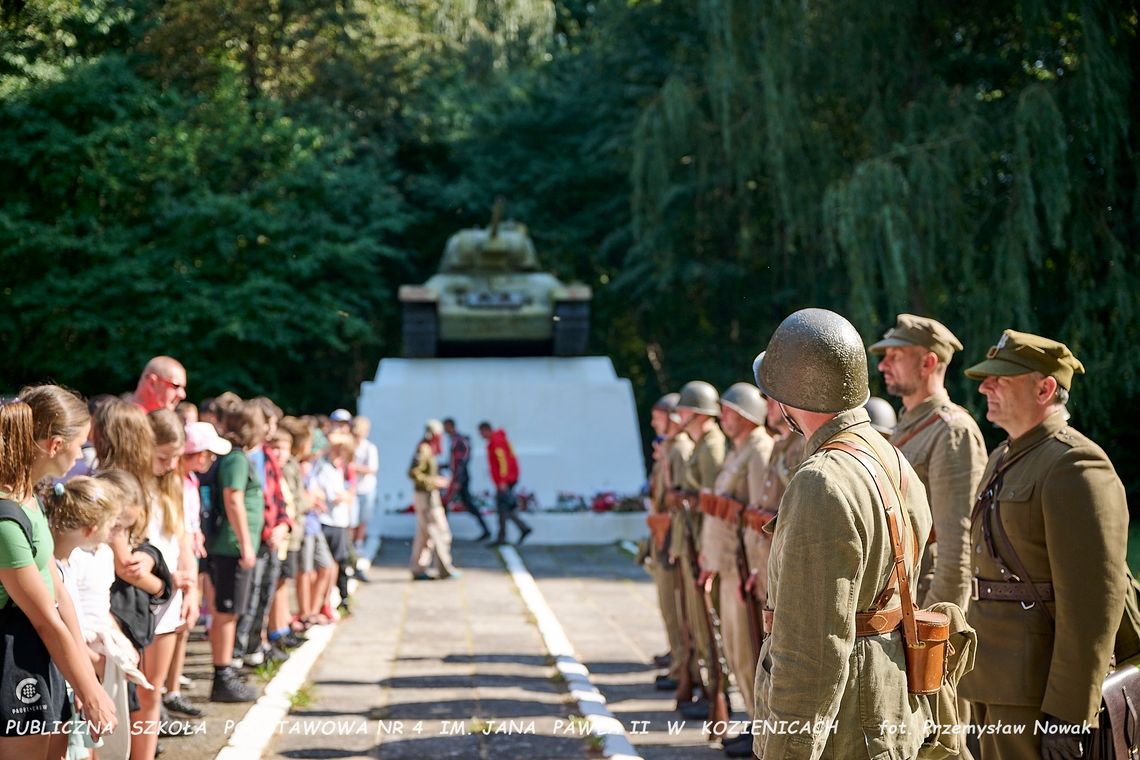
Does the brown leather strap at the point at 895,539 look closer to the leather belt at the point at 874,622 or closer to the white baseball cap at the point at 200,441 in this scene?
the leather belt at the point at 874,622

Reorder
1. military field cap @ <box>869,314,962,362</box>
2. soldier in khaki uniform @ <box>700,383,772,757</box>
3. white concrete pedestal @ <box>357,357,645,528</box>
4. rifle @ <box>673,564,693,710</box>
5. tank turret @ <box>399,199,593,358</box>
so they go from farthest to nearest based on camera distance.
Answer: tank turret @ <box>399,199,593,358</box>, white concrete pedestal @ <box>357,357,645,528</box>, rifle @ <box>673,564,693,710</box>, soldier in khaki uniform @ <box>700,383,772,757</box>, military field cap @ <box>869,314,962,362</box>

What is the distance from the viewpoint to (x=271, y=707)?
6.94m

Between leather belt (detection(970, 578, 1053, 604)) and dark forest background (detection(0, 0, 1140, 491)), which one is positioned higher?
dark forest background (detection(0, 0, 1140, 491))

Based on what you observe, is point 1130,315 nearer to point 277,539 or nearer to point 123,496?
point 277,539

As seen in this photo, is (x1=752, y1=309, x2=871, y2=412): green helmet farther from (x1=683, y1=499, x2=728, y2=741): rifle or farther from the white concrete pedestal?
the white concrete pedestal

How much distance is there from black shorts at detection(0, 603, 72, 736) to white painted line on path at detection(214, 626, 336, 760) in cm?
207

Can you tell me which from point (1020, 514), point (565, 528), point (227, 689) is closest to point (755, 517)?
point (1020, 514)

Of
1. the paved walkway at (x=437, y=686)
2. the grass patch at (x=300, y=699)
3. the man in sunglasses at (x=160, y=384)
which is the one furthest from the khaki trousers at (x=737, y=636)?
the man in sunglasses at (x=160, y=384)

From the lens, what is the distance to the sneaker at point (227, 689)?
23.2 ft

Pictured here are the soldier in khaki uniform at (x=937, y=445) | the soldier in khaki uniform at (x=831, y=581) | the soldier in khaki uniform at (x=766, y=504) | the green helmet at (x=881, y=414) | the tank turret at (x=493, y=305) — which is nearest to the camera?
the soldier in khaki uniform at (x=831, y=581)

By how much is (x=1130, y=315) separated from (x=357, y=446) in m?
7.57

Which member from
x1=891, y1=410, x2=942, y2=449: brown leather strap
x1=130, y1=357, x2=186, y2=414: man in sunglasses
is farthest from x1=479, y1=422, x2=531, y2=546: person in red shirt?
x1=891, y1=410, x2=942, y2=449: brown leather strap

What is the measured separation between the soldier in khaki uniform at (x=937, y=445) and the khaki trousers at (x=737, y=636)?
149cm

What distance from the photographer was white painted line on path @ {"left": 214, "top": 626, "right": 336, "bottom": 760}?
6027 mm
